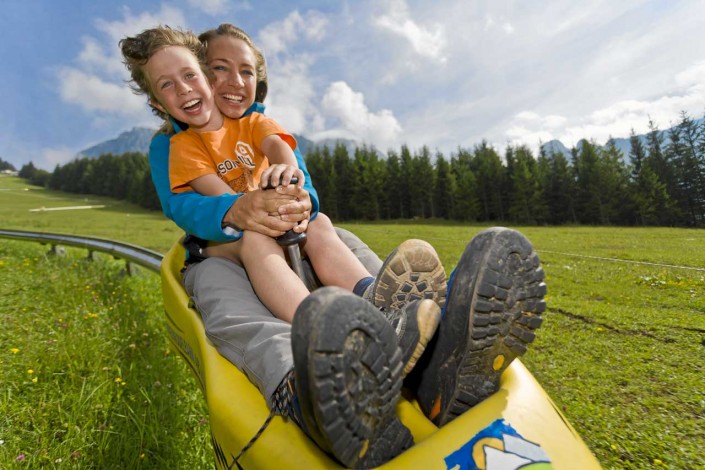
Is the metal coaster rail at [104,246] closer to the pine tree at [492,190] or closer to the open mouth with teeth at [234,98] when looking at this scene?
the open mouth with teeth at [234,98]

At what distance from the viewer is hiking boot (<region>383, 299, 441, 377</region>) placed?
1.08 metres

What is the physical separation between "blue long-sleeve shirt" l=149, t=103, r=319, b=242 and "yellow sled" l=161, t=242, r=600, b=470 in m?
0.66

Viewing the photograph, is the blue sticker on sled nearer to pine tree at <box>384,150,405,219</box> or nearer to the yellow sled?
the yellow sled

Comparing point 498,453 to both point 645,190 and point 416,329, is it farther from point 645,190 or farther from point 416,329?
point 645,190

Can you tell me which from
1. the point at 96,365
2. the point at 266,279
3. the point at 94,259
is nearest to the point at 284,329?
the point at 266,279

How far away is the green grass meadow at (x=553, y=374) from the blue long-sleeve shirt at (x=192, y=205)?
113 cm

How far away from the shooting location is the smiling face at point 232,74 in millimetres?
2311

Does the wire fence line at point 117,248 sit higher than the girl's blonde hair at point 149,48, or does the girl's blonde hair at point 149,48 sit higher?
the girl's blonde hair at point 149,48

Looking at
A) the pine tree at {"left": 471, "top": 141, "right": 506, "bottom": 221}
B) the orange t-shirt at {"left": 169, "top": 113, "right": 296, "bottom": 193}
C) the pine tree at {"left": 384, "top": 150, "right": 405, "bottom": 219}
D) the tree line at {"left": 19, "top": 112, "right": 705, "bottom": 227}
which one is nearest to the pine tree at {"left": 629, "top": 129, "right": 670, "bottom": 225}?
the tree line at {"left": 19, "top": 112, "right": 705, "bottom": 227}

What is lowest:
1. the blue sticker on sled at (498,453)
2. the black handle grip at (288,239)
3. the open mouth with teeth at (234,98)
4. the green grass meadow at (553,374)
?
the green grass meadow at (553,374)

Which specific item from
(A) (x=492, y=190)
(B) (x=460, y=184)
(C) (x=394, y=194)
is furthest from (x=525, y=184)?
(C) (x=394, y=194)

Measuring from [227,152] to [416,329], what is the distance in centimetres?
160

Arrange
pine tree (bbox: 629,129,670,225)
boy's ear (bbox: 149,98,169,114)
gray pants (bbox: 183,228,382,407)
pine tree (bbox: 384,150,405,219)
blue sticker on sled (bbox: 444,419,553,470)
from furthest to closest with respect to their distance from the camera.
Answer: pine tree (bbox: 384,150,405,219) → pine tree (bbox: 629,129,670,225) → boy's ear (bbox: 149,98,169,114) → gray pants (bbox: 183,228,382,407) → blue sticker on sled (bbox: 444,419,553,470)

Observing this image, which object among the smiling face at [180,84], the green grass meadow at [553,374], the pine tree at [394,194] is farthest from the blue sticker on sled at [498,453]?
the pine tree at [394,194]
